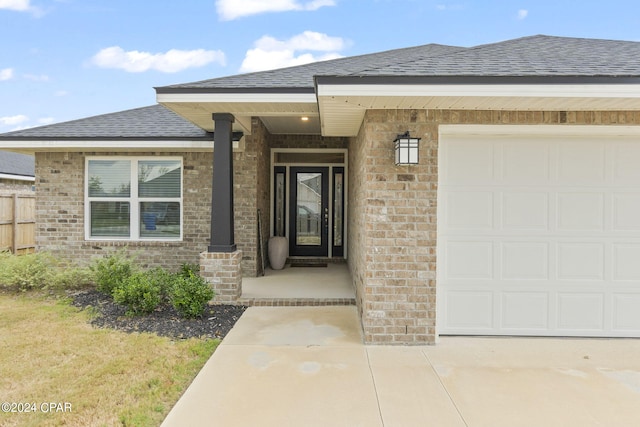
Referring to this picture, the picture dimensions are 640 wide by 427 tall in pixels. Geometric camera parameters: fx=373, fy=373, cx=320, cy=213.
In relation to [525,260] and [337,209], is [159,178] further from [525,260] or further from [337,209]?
[525,260]

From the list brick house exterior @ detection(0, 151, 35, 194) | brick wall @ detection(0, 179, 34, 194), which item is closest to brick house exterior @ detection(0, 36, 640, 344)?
brick house exterior @ detection(0, 151, 35, 194)

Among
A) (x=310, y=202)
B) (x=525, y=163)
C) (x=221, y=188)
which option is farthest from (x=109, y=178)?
(x=525, y=163)

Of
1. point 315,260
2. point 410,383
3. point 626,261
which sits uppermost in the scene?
point 626,261

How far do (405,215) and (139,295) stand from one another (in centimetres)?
358

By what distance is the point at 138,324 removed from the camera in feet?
15.3

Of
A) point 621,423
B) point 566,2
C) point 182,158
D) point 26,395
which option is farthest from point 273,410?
point 566,2

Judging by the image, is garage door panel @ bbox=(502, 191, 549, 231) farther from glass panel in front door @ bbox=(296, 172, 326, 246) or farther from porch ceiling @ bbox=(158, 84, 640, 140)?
glass panel in front door @ bbox=(296, 172, 326, 246)

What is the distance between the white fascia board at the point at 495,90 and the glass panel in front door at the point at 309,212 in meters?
5.43

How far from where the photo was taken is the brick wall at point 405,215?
3.93m

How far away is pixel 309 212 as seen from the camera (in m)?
8.98

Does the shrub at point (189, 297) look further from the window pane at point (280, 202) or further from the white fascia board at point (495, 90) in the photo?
the window pane at point (280, 202)

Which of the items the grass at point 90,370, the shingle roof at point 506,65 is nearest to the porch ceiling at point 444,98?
the shingle roof at point 506,65

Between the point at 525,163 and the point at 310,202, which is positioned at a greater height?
the point at 525,163

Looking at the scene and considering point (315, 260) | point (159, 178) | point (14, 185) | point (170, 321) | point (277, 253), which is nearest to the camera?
point (170, 321)
